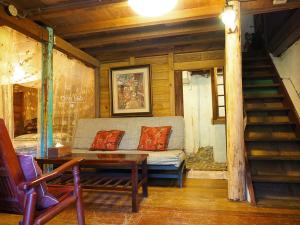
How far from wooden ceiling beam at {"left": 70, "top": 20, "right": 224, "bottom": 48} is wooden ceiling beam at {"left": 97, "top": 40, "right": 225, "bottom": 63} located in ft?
1.77

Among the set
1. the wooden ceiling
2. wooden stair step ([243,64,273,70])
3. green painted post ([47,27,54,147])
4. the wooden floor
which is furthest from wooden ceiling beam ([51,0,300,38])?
the wooden floor

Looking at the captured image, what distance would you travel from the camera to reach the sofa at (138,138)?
117 inches

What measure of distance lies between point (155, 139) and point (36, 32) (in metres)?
2.05

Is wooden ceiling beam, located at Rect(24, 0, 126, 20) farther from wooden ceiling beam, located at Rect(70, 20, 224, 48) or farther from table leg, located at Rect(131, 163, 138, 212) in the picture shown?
table leg, located at Rect(131, 163, 138, 212)

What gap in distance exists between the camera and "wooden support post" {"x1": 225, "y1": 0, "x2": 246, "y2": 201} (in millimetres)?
2434

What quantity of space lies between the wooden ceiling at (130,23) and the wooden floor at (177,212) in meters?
2.08

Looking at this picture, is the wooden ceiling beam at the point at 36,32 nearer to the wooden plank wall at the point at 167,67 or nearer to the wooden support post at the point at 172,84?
the wooden plank wall at the point at 167,67

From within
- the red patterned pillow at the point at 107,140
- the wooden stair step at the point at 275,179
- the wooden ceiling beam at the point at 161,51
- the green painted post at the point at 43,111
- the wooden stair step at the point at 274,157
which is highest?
the wooden ceiling beam at the point at 161,51

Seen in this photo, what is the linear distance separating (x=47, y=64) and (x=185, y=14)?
1873 mm

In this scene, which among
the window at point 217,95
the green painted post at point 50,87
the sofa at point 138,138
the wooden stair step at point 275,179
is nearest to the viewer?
the wooden stair step at point 275,179

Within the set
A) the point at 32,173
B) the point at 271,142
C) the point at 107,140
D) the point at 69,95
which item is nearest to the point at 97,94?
the point at 69,95

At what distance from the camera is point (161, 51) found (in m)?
4.17

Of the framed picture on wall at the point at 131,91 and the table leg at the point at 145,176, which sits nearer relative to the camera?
the table leg at the point at 145,176

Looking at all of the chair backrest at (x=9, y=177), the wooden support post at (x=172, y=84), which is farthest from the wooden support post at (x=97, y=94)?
the chair backrest at (x=9, y=177)
